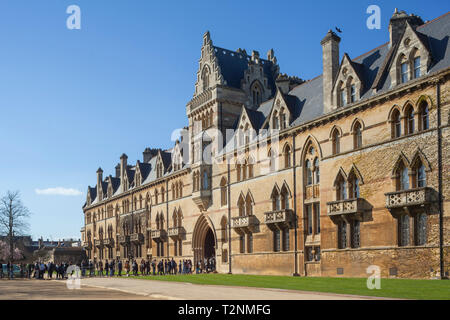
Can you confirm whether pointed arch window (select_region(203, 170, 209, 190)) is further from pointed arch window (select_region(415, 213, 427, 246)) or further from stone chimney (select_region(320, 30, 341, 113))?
pointed arch window (select_region(415, 213, 427, 246))

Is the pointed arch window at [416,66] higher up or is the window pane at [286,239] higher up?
the pointed arch window at [416,66]

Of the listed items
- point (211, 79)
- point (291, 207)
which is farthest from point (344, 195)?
point (211, 79)

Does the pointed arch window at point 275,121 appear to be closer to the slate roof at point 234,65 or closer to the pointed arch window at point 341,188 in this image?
the pointed arch window at point 341,188

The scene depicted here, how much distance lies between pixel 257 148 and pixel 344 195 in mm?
11000

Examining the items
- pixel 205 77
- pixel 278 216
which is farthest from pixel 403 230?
pixel 205 77

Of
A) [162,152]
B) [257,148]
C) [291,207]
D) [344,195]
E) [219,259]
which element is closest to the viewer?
[344,195]

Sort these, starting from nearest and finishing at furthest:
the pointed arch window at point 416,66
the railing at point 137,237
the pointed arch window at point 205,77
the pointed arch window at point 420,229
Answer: the pointed arch window at point 420,229 < the pointed arch window at point 416,66 < the pointed arch window at point 205,77 < the railing at point 137,237

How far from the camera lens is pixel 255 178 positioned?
44.7 metres

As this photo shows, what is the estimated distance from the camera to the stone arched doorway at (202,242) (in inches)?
2158

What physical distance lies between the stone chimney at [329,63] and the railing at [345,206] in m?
6.61

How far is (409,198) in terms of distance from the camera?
2953cm

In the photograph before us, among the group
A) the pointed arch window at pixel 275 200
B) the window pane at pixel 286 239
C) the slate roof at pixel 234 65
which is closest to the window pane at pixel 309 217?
the window pane at pixel 286 239

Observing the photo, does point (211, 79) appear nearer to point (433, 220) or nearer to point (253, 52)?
point (253, 52)

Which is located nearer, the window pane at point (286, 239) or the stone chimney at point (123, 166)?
the window pane at point (286, 239)
